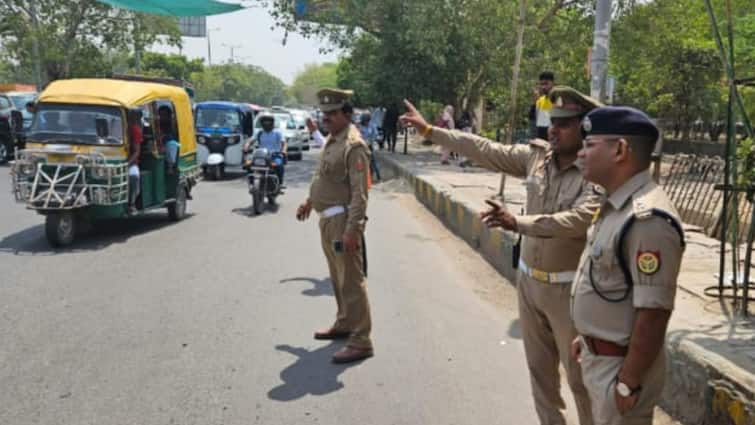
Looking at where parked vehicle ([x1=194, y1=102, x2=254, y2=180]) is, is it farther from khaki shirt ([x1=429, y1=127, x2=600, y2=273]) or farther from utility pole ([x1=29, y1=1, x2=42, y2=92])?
khaki shirt ([x1=429, y1=127, x2=600, y2=273])

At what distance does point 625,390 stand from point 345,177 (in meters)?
2.91

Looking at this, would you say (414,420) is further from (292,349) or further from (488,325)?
(488,325)

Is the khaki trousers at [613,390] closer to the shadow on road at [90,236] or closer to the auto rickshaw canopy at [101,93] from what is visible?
the shadow on road at [90,236]

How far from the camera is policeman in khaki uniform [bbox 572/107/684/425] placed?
2.14 m

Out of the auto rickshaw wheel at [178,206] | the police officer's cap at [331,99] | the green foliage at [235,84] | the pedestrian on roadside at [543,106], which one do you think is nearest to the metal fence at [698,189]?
the pedestrian on roadside at [543,106]

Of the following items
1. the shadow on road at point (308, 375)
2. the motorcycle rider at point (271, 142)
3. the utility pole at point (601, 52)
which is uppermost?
the utility pole at point (601, 52)

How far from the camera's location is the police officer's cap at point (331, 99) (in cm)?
466

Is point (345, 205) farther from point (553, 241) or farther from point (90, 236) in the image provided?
point (90, 236)

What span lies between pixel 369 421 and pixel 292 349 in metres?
1.27

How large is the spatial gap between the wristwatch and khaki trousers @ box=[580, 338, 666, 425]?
5 cm

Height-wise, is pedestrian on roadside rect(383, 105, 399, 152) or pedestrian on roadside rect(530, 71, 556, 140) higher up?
pedestrian on roadside rect(530, 71, 556, 140)

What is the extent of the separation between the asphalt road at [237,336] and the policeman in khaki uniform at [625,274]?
1612 millimetres

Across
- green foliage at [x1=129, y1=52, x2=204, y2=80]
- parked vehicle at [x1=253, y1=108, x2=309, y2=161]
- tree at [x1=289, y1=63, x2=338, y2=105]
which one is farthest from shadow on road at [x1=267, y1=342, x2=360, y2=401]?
tree at [x1=289, y1=63, x2=338, y2=105]

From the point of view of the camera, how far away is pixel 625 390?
87.7 inches
